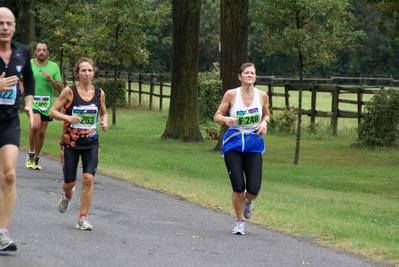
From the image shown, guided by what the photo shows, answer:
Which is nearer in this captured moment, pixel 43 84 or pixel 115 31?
pixel 43 84

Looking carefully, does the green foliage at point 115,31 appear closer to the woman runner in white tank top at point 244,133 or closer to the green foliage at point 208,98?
the green foliage at point 208,98

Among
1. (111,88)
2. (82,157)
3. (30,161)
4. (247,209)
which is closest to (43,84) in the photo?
(30,161)

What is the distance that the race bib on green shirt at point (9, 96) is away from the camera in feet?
19.5

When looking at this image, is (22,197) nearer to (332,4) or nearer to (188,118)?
(332,4)

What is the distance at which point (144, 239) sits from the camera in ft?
23.0

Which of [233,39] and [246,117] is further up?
[233,39]

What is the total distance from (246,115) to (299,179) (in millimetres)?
7428

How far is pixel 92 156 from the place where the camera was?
7.34 m

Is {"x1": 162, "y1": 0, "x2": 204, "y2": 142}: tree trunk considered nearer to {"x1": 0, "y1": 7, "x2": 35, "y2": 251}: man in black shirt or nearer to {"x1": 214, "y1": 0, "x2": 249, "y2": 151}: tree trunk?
{"x1": 214, "y1": 0, "x2": 249, "y2": 151}: tree trunk

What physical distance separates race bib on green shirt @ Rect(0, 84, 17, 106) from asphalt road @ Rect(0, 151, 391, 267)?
1.29 metres

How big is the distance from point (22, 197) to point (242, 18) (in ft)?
34.3

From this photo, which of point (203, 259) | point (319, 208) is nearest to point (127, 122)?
point (319, 208)

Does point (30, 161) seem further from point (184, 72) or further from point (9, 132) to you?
point (184, 72)

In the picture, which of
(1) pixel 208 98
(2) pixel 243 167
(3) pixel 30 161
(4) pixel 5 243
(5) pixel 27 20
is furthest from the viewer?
(5) pixel 27 20
